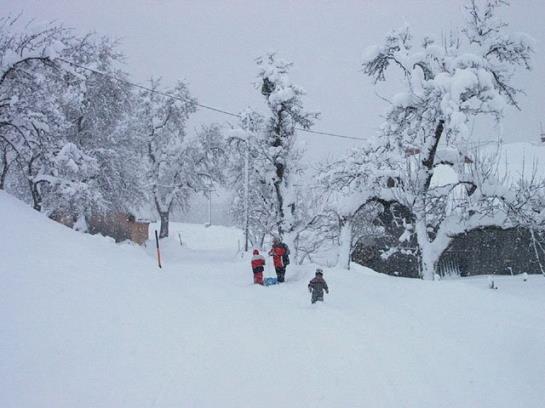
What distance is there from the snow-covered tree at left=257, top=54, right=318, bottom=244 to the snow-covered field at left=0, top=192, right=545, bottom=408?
1171 centimetres

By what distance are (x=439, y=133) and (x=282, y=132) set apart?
877cm

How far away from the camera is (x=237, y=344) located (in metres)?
6.41

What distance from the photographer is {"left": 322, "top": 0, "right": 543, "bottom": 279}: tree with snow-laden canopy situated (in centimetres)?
1330

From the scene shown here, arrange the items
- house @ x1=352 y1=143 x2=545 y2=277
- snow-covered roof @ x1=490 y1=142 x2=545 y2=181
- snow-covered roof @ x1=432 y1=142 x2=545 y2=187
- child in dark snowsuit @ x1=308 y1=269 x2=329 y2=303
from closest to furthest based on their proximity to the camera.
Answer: child in dark snowsuit @ x1=308 y1=269 x2=329 y2=303
house @ x1=352 y1=143 x2=545 y2=277
snow-covered roof @ x1=432 y1=142 x2=545 y2=187
snow-covered roof @ x1=490 y1=142 x2=545 y2=181

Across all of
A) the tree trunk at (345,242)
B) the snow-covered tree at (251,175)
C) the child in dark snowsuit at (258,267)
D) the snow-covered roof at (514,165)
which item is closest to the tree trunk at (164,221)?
the snow-covered tree at (251,175)

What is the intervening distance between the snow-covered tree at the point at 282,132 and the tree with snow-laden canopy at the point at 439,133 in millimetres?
5146

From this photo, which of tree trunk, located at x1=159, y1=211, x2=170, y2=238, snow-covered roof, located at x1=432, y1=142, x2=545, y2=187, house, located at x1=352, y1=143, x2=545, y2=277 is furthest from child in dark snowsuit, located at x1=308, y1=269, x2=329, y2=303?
tree trunk, located at x1=159, y1=211, x2=170, y2=238

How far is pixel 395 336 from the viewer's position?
6.88m

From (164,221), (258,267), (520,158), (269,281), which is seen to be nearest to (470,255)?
(269,281)

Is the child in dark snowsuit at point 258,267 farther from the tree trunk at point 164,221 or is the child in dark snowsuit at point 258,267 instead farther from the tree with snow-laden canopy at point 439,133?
the tree trunk at point 164,221

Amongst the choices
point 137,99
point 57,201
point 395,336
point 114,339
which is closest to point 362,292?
point 395,336

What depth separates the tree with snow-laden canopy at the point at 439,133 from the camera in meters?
13.3

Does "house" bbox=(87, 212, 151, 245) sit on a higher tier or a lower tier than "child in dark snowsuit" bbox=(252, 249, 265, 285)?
higher

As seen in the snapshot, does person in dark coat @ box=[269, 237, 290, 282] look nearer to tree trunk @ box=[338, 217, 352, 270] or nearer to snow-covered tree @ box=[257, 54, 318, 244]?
tree trunk @ box=[338, 217, 352, 270]
